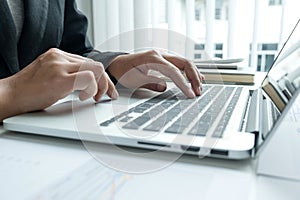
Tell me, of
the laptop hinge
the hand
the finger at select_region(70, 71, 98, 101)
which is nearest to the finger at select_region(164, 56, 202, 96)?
the hand

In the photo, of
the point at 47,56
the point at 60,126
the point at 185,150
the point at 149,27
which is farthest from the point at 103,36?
the point at 185,150

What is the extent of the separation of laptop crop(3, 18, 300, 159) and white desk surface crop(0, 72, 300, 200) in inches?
0.6

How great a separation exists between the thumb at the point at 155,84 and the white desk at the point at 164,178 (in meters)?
0.31

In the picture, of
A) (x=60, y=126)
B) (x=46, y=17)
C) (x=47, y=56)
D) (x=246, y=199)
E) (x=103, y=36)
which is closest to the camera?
(x=246, y=199)

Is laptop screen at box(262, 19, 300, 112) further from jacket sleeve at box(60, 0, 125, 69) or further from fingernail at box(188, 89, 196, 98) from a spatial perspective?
jacket sleeve at box(60, 0, 125, 69)

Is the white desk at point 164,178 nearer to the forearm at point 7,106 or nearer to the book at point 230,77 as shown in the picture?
the forearm at point 7,106

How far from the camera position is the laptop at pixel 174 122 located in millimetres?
329

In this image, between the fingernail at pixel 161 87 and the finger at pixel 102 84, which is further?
the fingernail at pixel 161 87

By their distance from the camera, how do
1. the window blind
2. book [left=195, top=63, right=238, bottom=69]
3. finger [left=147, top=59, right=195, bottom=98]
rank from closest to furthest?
finger [left=147, top=59, right=195, bottom=98] < book [left=195, top=63, right=238, bottom=69] < the window blind

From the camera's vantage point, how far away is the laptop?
0.33 metres

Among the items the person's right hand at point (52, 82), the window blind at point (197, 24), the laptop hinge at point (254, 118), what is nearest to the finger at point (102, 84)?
the person's right hand at point (52, 82)

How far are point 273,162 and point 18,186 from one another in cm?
25

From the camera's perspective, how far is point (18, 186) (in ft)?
→ 0.91

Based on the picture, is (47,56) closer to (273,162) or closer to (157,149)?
(157,149)
